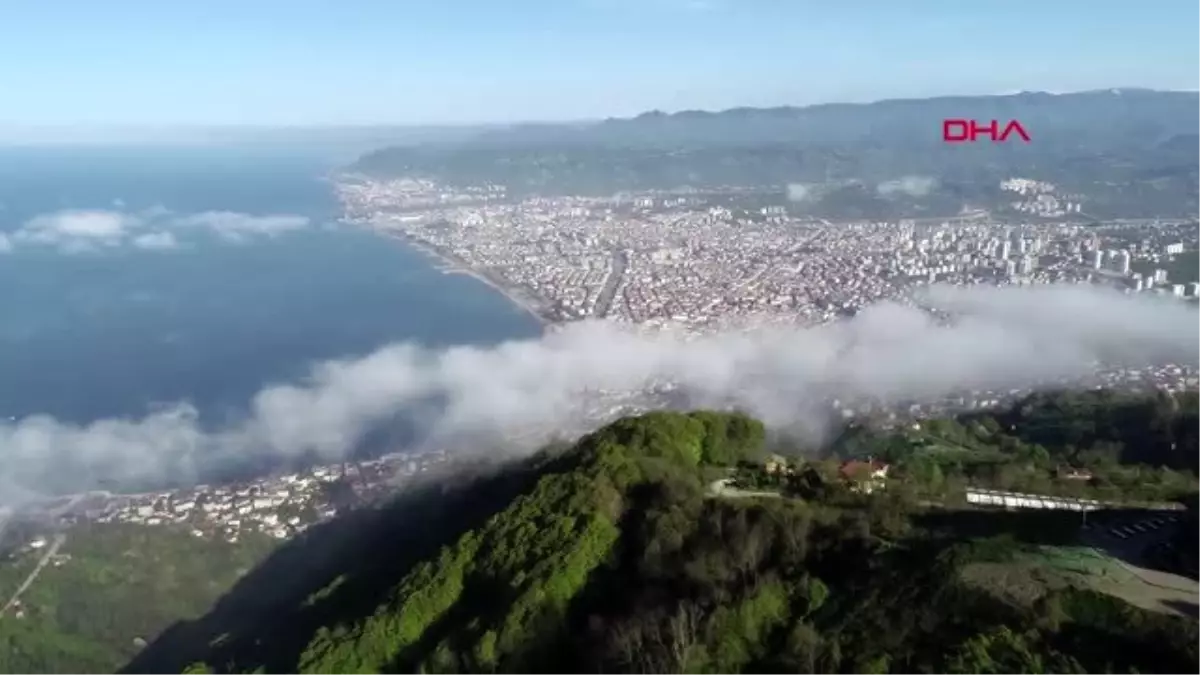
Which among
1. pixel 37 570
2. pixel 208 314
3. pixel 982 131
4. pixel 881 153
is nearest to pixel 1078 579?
pixel 982 131

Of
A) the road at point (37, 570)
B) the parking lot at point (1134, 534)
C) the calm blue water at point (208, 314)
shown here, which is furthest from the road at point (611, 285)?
the parking lot at point (1134, 534)

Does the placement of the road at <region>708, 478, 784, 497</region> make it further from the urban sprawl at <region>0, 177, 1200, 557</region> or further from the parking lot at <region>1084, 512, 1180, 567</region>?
the urban sprawl at <region>0, 177, 1200, 557</region>

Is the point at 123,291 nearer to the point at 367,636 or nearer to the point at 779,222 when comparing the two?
the point at 779,222

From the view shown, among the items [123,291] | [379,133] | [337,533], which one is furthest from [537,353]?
[379,133]

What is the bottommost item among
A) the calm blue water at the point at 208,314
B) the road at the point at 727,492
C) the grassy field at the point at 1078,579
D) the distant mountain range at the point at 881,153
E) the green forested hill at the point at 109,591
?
the green forested hill at the point at 109,591

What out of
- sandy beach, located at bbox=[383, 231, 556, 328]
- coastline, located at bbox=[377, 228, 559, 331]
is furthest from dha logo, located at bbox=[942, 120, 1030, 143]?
sandy beach, located at bbox=[383, 231, 556, 328]

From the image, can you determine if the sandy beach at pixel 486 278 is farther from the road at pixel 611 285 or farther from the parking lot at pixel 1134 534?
the parking lot at pixel 1134 534
